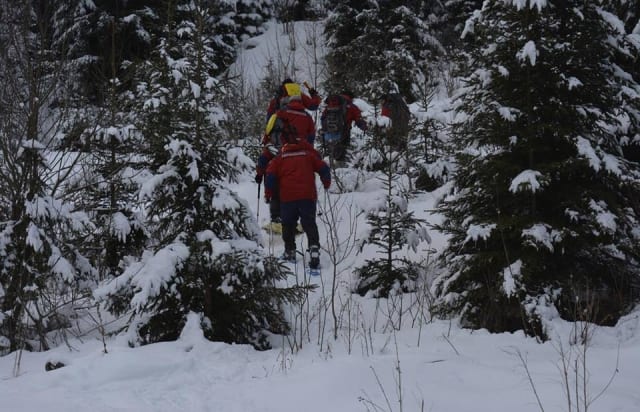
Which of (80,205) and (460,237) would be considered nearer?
(460,237)

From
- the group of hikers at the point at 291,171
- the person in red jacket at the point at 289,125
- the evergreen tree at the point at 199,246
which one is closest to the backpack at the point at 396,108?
the group of hikers at the point at 291,171

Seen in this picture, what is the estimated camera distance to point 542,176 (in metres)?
4.73

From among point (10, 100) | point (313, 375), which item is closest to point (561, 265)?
point (313, 375)

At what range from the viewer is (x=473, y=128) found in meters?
5.30

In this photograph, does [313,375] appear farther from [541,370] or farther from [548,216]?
[548,216]

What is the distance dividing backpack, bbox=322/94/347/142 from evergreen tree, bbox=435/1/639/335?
541cm

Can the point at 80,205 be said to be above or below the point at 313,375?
above

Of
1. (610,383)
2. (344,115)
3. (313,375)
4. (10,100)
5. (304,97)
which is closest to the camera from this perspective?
(610,383)

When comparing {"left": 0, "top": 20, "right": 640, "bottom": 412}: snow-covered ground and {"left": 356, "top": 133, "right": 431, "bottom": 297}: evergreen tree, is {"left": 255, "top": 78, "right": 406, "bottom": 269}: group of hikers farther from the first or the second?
{"left": 0, "top": 20, "right": 640, "bottom": 412}: snow-covered ground

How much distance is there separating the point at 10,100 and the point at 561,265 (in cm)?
567

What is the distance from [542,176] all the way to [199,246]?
10.3 ft

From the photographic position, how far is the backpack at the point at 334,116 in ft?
34.8

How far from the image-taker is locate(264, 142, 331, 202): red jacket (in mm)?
7074

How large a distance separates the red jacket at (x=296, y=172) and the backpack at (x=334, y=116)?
3.53 meters
